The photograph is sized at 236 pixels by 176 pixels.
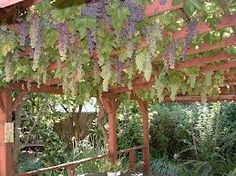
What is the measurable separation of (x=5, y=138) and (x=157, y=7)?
121 inches

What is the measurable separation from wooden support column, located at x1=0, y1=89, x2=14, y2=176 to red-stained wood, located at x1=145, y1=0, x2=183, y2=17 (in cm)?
286

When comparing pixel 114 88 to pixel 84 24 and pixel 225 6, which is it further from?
pixel 225 6

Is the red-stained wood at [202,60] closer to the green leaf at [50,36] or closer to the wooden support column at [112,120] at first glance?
the green leaf at [50,36]

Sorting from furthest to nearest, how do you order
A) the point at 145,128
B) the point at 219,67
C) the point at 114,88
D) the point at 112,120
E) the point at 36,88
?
1. the point at 145,128
2. the point at 112,120
3. the point at 114,88
4. the point at 36,88
5. the point at 219,67

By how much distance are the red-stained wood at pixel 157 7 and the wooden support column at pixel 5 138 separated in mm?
2861

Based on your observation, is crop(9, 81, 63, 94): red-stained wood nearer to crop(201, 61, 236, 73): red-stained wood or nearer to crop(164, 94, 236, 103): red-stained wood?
crop(201, 61, 236, 73): red-stained wood

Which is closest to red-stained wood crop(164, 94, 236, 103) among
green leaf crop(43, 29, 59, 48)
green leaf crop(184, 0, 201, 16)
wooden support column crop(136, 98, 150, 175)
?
wooden support column crop(136, 98, 150, 175)

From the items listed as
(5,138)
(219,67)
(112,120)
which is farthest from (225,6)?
(112,120)

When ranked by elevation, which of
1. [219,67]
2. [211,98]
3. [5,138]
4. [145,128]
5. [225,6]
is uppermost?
[225,6]

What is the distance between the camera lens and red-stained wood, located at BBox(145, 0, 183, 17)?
2273mm

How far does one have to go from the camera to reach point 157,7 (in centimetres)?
246

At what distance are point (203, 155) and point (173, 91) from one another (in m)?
5.59

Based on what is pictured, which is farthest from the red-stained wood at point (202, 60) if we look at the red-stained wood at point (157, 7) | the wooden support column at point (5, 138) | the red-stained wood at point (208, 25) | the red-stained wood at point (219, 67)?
the wooden support column at point (5, 138)

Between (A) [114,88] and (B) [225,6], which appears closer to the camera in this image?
(B) [225,6]
